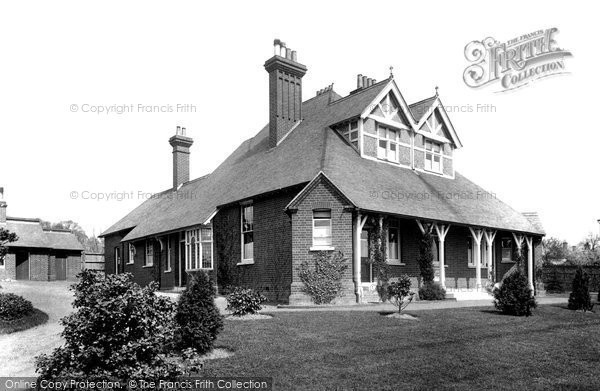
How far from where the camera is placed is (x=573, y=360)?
12.2 m

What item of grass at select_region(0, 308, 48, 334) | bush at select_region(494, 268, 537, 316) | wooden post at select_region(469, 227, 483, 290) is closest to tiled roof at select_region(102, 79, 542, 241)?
wooden post at select_region(469, 227, 483, 290)

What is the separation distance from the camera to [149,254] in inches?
1378

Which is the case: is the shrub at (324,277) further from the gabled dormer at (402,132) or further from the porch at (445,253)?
the gabled dormer at (402,132)

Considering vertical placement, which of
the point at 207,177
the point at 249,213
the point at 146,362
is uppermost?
the point at 207,177

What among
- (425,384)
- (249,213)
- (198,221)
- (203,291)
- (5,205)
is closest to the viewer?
(425,384)

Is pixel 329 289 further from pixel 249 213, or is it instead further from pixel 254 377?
pixel 254 377

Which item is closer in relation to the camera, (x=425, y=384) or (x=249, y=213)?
(x=425, y=384)

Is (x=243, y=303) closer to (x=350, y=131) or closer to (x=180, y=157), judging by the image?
(x=350, y=131)

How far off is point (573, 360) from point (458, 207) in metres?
15.9

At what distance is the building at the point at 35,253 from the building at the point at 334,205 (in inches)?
471

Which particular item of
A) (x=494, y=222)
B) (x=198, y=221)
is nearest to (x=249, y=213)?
(x=198, y=221)

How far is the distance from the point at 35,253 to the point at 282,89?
25079 millimetres

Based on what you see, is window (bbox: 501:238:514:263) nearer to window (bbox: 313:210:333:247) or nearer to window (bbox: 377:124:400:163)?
window (bbox: 377:124:400:163)

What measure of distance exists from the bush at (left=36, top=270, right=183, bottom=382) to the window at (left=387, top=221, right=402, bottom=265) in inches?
710
